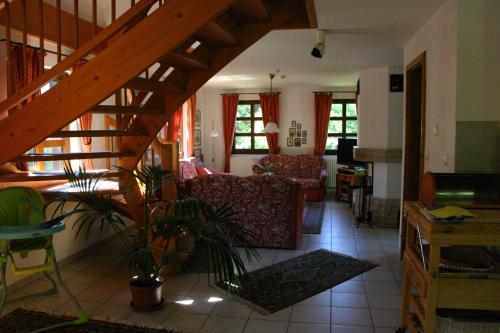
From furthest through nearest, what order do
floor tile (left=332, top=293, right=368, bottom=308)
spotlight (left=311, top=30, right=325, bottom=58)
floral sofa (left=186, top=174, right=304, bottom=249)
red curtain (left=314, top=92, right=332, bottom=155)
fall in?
red curtain (left=314, top=92, right=332, bottom=155), floral sofa (left=186, top=174, right=304, bottom=249), spotlight (left=311, top=30, right=325, bottom=58), floor tile (left=332, top=293, right=368, bottom=308)

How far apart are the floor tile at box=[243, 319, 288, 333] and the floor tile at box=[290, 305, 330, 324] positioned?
0.43 feet

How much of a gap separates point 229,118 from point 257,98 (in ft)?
2.66

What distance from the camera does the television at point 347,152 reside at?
8492 mm

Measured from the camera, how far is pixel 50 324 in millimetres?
2979

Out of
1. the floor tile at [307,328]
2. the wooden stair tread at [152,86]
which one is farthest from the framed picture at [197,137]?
the floor tile at [307,328]

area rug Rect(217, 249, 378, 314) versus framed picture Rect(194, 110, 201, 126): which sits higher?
framed picture Rect(194, 110, 201, 126)

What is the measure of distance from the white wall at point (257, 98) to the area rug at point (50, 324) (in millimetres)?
6977

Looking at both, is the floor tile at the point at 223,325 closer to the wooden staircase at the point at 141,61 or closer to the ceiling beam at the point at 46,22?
Result: the wooden staircase at the point at 141,61

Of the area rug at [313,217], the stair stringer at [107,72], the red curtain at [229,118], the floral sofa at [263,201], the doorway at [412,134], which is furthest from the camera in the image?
the red curtain at [229,118]

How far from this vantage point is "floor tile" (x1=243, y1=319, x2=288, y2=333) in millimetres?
2916

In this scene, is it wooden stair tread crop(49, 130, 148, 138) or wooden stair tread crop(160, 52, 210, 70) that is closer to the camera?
wooden stair tread crop(160, 52, 210, 70)

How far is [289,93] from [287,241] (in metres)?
5.48

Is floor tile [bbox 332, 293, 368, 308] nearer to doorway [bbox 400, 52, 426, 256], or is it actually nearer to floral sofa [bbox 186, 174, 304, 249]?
doorway [bbox 400, 52, 426, 256]

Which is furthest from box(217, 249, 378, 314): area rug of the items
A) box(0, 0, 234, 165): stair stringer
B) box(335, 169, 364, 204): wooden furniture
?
box(335, 169, 364, 204): wooden furniture
